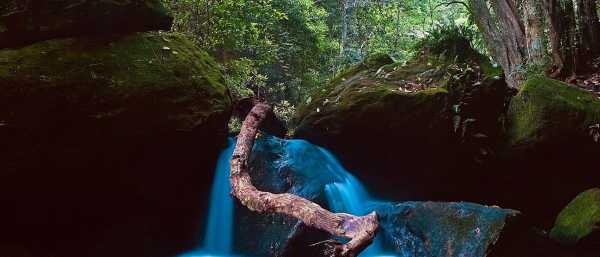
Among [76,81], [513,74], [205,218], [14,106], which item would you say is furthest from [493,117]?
[14,106]

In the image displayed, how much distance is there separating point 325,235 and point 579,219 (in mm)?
3284

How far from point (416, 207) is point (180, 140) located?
3.05m

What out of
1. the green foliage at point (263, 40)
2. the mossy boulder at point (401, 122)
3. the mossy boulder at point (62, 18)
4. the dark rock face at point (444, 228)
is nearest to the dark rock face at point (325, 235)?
the dark rock face at point (444, 228)

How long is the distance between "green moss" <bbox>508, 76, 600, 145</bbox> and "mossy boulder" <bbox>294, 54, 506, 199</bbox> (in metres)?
0.45

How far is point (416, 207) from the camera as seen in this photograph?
18.6 ft

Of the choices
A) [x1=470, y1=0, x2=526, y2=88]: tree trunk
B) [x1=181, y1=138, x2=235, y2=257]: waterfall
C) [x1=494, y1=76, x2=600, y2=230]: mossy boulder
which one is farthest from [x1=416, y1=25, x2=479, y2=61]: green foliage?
[x1=181, y1=138, x2=235, y2=257]: waterfall

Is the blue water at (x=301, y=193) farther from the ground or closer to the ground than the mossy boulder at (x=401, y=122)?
closer to the ground

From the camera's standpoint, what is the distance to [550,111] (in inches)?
264

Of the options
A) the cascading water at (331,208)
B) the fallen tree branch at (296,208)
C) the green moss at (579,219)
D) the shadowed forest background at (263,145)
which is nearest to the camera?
the fallen tree branch at (296,208)

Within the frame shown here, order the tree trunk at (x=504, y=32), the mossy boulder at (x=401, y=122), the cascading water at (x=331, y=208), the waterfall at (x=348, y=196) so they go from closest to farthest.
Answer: the cascading water at (x=331, y=208), the waterfall at (x=348, y=196), the mossy boulder at (x=401, y=122), the tree trunk at (x=504, y=32)

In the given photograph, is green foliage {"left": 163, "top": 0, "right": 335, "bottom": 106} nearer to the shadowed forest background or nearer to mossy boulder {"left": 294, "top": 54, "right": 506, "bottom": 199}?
the shadowed forest background

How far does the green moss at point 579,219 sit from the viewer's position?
5.48 m

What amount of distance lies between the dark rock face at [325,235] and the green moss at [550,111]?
222 centimetres

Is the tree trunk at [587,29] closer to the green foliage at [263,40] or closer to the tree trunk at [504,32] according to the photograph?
the tree trunk at [504,32]
